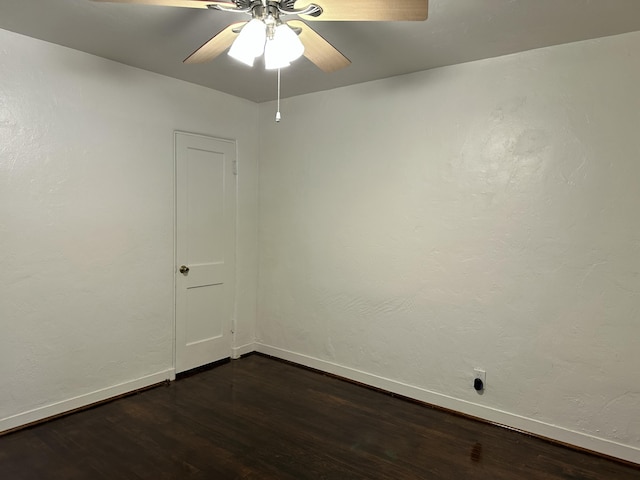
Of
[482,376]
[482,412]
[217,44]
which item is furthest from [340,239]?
[217,44]

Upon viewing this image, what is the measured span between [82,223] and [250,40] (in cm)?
196

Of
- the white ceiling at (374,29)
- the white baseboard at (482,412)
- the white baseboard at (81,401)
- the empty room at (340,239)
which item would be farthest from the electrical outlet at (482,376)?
the white baseboard at (81,401)

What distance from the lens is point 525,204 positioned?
2.78 m

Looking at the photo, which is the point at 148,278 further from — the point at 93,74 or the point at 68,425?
the point at 93,74

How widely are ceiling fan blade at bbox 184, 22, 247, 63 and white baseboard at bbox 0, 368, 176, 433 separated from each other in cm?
247

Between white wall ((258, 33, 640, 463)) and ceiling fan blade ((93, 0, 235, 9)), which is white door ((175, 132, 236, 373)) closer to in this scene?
white wall ((258, 33, 640, 463))

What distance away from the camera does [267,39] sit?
1.92m

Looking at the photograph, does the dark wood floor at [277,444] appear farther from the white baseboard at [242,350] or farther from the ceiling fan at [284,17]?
the ceiling fan at [284,17]

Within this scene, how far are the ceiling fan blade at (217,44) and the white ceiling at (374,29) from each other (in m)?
0.24

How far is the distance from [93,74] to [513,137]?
3.00m

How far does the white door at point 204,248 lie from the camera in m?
3.63

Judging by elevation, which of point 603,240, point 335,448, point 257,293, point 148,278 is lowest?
point 335,448

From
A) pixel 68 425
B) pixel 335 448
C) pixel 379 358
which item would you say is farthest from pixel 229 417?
pixel 379 358

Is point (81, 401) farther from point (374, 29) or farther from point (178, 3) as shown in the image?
point (374, 29)
